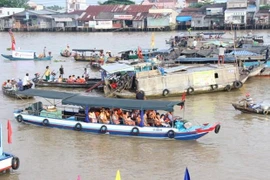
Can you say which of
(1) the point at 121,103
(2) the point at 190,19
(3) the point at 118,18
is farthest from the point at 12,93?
(2) the point at 190,19

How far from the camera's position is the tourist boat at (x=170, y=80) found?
2192 centimetres

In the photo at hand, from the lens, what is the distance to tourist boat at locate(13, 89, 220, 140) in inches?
588

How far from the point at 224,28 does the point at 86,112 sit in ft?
194

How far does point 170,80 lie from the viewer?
22.2 metres

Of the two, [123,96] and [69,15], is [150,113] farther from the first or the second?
[69,15]

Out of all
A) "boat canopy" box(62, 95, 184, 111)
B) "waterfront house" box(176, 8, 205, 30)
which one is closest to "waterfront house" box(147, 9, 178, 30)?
"waterfront house" box(176, 8, 205, 30)

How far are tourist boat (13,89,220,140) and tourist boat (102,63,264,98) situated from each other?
491 centimetres

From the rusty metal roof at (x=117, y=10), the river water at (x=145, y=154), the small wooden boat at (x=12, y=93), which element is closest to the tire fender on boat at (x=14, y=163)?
the river water at (x=145, y=154)

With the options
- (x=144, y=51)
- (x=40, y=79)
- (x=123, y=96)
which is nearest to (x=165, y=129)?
(x=123, y=96)

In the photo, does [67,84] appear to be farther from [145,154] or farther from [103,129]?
[145,154]

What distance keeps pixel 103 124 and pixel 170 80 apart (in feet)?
23.8

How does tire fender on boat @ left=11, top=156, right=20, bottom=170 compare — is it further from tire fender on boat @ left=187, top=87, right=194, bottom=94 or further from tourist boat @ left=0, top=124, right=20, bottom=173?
tire fender on boat @ left=187, top=87, right=194, bottom=94

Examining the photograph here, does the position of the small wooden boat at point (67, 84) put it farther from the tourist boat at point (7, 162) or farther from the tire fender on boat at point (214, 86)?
the tourist boat at point (7, 162)

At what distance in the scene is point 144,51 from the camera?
35375 millimetres
